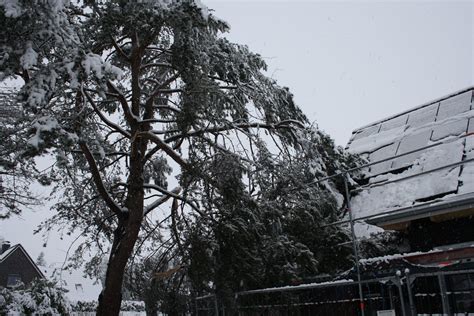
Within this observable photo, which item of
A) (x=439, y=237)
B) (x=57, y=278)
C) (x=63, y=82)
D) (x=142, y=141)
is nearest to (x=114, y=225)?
(x=57, y=278)

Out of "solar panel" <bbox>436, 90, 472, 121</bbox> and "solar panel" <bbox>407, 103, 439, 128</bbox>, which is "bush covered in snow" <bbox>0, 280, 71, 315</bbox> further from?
"solar panel" <bbox>436, 90, 472, 121</bbox>

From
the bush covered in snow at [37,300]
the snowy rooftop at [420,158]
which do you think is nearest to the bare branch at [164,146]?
the snowy rooftop at [420,158]

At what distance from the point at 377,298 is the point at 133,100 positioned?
682 cm

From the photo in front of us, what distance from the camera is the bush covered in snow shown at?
9367mm

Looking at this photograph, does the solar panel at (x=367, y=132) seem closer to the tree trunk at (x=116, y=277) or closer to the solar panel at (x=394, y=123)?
the solar panel at (x=394, y=123)

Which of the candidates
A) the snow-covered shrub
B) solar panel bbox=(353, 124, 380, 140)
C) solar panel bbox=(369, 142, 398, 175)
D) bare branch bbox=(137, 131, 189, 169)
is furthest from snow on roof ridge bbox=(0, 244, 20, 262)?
solar panel bbox=(369, 142, 398, 175)

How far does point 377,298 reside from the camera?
590 centimetres

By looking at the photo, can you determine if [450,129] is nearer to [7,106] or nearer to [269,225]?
[269,225]

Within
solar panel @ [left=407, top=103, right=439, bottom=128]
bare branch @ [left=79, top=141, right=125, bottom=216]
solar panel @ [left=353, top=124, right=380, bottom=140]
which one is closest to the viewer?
bare branch @ [left=79, top=141, right=125, bottom=216]

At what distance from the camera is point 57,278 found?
37.0ft

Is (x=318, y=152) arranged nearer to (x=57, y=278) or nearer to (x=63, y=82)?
(x=63, y=82)

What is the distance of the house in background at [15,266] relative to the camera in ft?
107

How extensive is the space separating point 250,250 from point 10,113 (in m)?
7.90

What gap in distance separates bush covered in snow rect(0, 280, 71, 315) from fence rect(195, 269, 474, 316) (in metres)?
4.78
